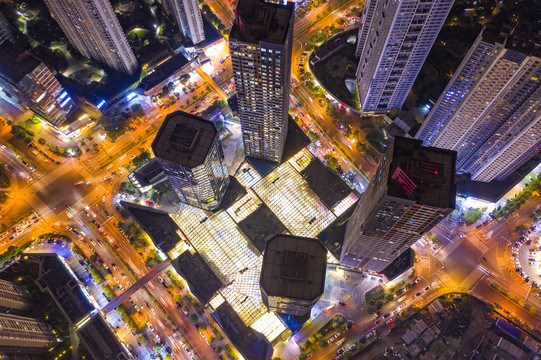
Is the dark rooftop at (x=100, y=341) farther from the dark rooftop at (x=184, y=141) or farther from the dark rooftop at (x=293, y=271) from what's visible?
the dark rooftop at (x=184, y=141)

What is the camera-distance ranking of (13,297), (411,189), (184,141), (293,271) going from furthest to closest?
(13,297), (184,141), (293,271), (411,189)

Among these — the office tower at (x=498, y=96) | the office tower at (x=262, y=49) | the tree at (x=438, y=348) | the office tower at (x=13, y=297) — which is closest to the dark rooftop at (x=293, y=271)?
the office tower at (x=262, y=49)

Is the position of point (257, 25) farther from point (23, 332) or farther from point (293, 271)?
point (23, 332)

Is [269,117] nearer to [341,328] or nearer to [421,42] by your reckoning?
[421,42]

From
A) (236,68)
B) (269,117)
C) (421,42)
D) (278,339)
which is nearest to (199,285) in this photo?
(278,339)

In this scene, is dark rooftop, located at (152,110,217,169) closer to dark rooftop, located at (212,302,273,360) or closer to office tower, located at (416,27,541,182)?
dark rooftop, located at (212,302,273,360)

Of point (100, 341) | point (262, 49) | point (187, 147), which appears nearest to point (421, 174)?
point (262, 49)

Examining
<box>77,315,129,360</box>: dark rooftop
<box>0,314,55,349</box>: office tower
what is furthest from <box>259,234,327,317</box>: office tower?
<box>0,314,55,349</box>: office tower

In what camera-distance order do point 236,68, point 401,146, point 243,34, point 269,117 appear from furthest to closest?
1. point 269,117
2. point 236,68
3. point 243,34
4. point 401,146
